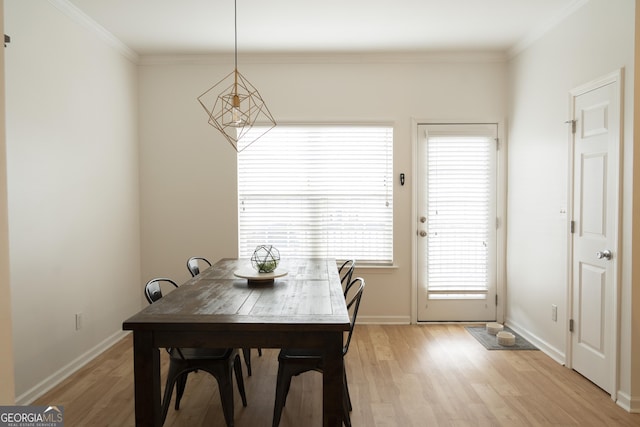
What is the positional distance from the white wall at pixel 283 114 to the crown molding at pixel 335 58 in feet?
0.04

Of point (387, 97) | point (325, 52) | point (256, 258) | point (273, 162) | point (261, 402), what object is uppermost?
point (325, 52)

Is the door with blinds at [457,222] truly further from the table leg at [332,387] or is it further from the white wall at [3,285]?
the white wall at [3,285]

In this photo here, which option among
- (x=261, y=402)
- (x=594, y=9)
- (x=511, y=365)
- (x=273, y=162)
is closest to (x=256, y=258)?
(x=261, y=402)

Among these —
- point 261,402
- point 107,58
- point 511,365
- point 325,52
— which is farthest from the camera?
point 325,52

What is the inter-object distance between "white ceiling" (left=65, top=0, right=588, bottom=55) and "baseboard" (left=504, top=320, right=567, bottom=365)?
2746mm

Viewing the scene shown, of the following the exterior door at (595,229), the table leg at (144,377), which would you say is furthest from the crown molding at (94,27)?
the exterior door at (595,229)

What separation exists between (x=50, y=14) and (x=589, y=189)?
416 centimetres

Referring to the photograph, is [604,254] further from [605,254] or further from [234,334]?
[234,334]

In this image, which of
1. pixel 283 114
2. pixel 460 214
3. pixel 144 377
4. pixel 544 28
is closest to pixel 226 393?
pixel 144 377

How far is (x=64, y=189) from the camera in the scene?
3369 millimetres

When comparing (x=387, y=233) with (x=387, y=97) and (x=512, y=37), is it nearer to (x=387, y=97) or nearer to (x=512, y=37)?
(x=387, y=97)

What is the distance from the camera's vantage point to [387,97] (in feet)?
15.2

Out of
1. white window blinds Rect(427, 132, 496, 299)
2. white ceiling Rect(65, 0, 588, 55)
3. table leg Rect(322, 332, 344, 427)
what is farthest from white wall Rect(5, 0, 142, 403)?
white window blinds Rect(427, 132, 496, 299)

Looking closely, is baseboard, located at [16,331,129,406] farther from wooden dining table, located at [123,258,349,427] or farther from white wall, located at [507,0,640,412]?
white wall, located at [507,0,640,412]
